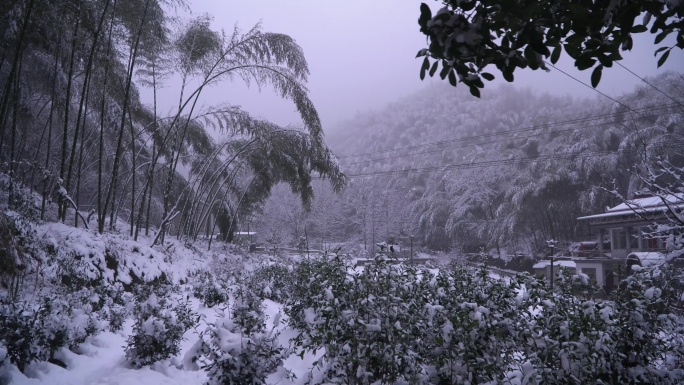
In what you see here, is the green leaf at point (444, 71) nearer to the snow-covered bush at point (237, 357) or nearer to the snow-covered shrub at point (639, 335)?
the snow-covered shrub at point (639, 335)

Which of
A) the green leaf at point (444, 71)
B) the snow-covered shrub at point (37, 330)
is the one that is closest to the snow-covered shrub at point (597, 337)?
the green leaf at point (444, 71)

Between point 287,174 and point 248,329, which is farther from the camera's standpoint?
point 287,174

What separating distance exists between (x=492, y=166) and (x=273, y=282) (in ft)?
51.8

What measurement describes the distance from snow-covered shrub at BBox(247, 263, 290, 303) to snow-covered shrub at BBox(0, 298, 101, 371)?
3.03 meters

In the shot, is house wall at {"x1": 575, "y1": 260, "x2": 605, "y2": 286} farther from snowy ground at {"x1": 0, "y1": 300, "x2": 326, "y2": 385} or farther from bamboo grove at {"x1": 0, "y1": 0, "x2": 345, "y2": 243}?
snowy ground at {"x1": 0, "y1": 300, "x2": 326, "y2": 385}

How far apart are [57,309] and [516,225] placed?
1477 cm

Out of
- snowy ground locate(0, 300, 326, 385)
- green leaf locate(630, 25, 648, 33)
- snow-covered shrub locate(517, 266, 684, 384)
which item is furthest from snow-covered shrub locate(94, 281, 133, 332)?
green leaf locate(630, 25, 648, 33)

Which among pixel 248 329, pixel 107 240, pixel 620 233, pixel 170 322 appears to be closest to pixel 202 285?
pixel 107 240

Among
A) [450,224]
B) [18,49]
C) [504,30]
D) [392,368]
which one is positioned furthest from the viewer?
[450,224]

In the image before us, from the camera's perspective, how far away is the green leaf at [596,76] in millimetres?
1170

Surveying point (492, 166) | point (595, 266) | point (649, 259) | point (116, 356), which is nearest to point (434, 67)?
point (116, 356)

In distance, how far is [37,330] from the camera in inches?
93.0

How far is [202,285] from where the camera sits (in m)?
6.40

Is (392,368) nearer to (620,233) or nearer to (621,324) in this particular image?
(621,324)
